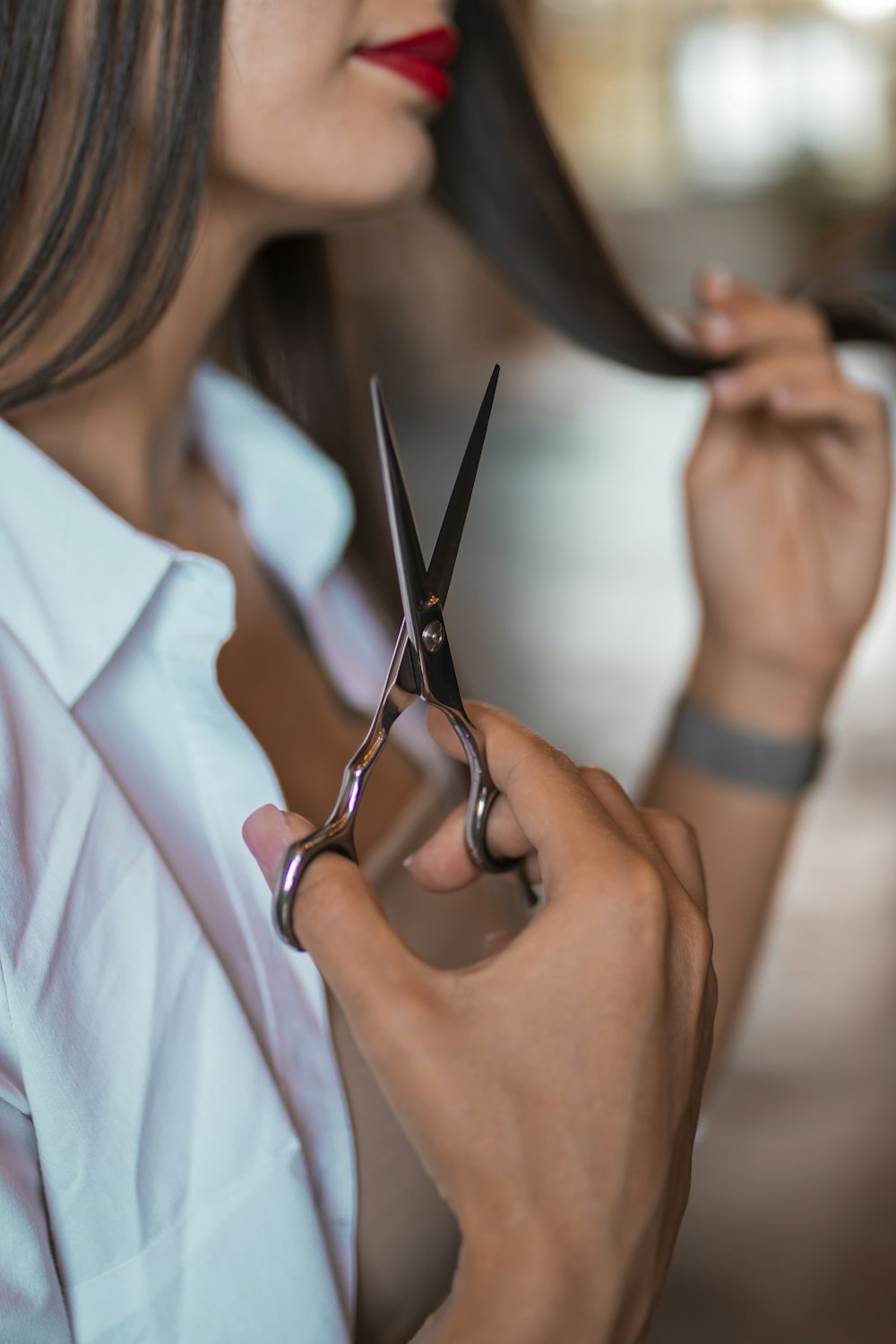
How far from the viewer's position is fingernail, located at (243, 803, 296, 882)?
1.32ft

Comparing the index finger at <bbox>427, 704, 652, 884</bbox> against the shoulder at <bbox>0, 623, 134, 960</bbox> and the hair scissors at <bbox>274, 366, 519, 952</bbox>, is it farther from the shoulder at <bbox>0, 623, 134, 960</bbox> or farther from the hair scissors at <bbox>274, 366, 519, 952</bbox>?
the shoulder at <bbox>0, 623, 134, 960</bbox>

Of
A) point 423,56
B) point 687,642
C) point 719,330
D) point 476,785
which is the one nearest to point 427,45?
point 423,56

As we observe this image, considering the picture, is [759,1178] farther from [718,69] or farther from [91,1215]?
[718,69]

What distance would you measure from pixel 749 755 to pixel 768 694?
0.15ft

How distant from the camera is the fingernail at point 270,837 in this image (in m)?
0.40

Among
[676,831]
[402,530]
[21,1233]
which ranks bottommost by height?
[21,1233]

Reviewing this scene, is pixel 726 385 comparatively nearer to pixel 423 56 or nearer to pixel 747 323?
pixel 747 323

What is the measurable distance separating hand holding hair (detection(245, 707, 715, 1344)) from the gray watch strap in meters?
0.51

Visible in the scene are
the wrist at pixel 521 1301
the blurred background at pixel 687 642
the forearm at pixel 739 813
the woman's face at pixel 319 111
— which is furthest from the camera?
the blurred background at pixel 687 642

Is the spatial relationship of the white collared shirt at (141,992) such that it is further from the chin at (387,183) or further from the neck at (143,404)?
the chin at (387,183)

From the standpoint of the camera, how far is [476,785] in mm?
445

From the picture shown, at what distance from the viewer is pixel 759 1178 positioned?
4.17 ft

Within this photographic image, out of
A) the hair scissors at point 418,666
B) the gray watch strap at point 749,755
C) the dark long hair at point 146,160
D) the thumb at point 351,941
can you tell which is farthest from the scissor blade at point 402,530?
the gray watch strap at point 749,755

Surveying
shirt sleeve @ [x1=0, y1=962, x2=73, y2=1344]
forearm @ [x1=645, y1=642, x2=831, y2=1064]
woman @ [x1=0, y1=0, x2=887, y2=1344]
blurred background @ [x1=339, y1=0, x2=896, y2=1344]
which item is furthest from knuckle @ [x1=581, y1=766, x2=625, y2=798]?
blurred background @ [x1=339, y1=0, x2=896, y2=1344]
